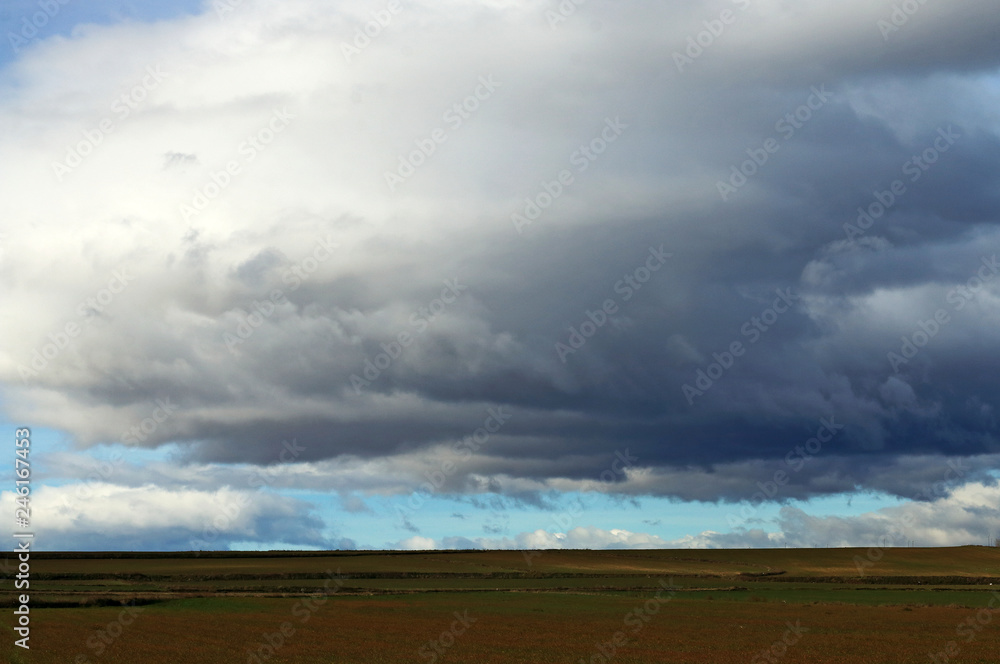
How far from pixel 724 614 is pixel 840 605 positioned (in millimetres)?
18650

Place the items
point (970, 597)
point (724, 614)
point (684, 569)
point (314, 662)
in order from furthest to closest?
point (684, 569)
point (970, 597)
point (724, 614)
point (314, 662)

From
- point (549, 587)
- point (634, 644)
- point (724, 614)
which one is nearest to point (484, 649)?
point (634, 644)

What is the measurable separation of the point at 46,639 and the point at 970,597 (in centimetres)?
10503

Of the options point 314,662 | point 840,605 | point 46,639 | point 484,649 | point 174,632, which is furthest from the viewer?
point 840,605

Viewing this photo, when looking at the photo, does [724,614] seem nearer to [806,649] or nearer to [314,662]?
[806,649]

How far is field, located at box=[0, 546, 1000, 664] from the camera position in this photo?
56938mm

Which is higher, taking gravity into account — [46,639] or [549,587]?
[549,587]

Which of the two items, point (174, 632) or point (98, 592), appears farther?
point (98, 592)

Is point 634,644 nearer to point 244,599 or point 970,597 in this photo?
point 244,599

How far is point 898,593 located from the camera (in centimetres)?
12188

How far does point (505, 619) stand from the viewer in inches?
3214

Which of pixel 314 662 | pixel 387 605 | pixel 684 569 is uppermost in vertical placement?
pixel 684 569

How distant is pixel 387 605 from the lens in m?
99.1

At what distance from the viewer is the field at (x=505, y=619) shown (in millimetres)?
56938
